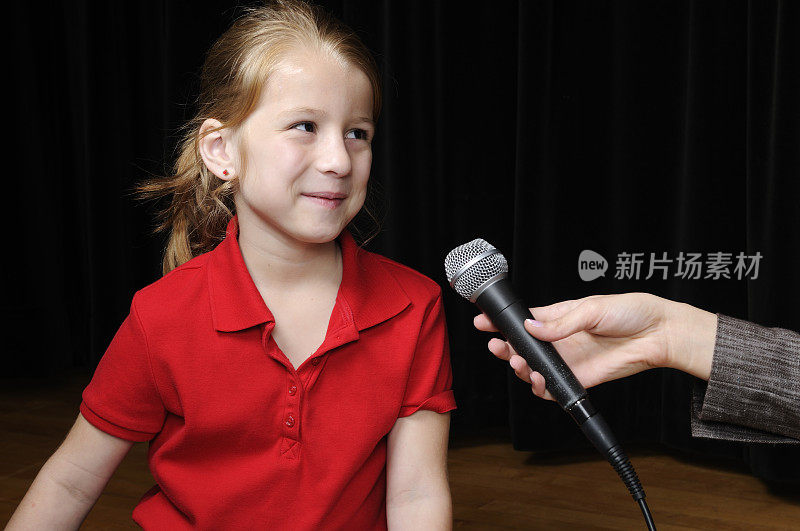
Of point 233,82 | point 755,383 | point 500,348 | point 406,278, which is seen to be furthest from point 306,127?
point 755,383

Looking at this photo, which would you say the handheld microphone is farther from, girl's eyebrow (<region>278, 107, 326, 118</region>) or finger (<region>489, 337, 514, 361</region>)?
girl's eyebrow (<region>278, 107, 326, 118</region>)

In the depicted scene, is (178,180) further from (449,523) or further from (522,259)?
(522,259)

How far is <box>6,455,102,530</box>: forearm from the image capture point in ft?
3.27

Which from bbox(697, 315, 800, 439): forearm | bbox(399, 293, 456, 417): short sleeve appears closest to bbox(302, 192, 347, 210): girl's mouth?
bbox(399, 293, 456, 417): short sleeve

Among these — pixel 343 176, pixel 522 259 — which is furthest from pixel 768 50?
pixel 343 176

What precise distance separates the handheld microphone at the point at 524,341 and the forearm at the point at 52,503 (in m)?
0.56

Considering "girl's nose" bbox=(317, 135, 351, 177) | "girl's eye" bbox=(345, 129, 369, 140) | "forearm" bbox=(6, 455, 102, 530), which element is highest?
"girl's eye" bbox=(345, 129, 369, 140)

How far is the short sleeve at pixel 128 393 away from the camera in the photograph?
3.36 ft

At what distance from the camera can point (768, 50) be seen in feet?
6.39

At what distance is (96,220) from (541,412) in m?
1.74

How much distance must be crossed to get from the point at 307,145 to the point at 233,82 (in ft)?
0.52

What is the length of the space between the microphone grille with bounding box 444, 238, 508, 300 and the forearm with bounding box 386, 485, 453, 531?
0.31 m

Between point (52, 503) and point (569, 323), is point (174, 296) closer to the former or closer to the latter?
point (52, 503)

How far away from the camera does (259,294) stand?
1.07 metres
